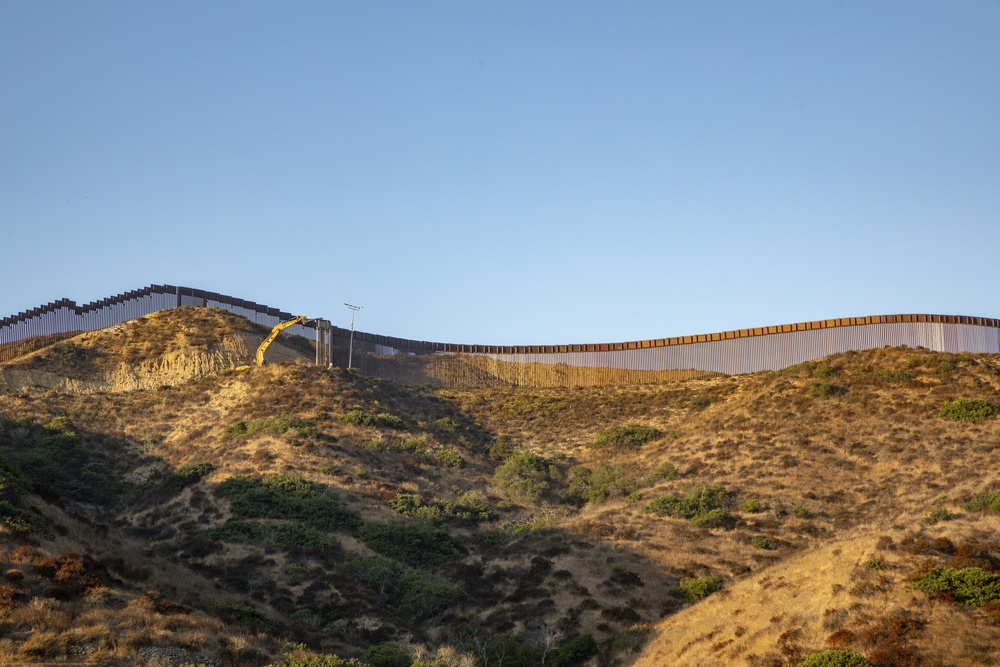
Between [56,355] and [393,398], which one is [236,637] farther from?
[56,355]

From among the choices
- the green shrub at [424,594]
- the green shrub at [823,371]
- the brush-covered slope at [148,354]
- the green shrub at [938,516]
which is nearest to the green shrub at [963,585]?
the green shrub at [938,516]

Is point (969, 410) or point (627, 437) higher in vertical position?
point (969, 410)

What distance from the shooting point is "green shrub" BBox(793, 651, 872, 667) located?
2362 centimetres

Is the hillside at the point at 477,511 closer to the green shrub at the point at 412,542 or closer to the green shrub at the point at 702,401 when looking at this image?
the green shrub at the point at 412,542

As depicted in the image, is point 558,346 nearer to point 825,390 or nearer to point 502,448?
point 502,448

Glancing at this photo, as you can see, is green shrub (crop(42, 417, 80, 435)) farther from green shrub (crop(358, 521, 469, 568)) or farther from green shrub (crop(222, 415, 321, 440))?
green shrub (crop(358, 521, 469, 568))

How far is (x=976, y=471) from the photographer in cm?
4338

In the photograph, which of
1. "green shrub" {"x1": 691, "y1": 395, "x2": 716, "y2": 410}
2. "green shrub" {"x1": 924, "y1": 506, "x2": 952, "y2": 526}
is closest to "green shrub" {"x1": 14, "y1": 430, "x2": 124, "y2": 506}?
"green shrub" {"x1": 691, "y1": 395, "x2": 716, "y2": 410}

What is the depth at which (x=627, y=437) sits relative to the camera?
59.1 metres

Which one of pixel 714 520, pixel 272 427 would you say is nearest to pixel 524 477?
pixel 714 520

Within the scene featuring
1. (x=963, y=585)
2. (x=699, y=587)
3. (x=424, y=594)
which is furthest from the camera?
(x=424, y=594)

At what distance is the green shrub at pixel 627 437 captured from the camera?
58.3 meters

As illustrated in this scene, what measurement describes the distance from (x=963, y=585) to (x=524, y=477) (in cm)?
2935

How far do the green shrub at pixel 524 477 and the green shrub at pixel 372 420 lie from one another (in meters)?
7.23
